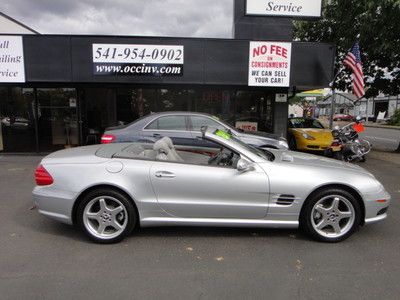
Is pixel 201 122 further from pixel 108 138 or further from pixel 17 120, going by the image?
pixel 17 120

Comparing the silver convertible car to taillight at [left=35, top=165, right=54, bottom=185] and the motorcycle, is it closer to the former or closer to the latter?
taillight at [left=35, top=165, right=54, bottom=185]

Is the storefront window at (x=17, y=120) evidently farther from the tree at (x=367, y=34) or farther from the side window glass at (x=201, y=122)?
the tree at (x=367, y=34)

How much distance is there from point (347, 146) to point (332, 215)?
21.9ft

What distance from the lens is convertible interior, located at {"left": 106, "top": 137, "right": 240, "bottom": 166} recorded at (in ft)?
14.3

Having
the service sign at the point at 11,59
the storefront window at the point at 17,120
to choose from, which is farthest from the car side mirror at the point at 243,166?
the storefront window at the point at 17,120

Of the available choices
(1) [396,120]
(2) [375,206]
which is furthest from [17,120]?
(1) [396,120]

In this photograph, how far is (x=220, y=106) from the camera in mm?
11953

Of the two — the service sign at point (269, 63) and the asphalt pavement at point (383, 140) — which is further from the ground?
the service sign at point (269, 63)

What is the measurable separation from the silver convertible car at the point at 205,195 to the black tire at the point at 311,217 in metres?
0.01

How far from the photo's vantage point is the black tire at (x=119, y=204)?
13.4 feet

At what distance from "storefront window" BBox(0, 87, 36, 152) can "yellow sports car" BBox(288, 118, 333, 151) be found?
8.64 meters

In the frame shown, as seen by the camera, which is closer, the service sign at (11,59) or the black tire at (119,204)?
the black tire at (119,204)

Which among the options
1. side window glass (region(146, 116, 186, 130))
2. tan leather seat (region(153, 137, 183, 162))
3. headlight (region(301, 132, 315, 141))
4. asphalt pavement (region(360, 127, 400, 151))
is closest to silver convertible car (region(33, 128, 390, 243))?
tan leather seat (region(153, 137, 183, 162))

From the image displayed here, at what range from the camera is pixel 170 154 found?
4488 mm
